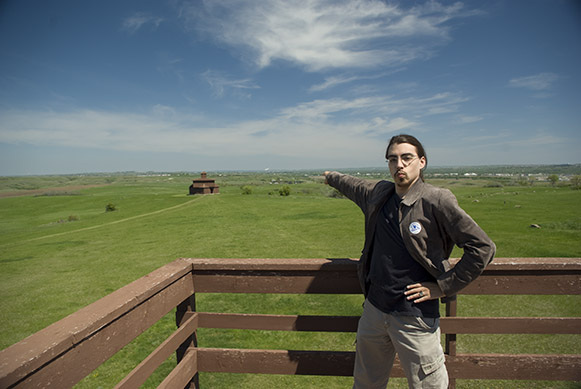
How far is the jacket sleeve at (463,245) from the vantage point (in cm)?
171

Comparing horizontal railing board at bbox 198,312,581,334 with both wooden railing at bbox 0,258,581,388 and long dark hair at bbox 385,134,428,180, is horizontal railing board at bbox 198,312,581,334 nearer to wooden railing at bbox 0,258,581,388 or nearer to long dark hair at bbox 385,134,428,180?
wooden railing at bbox 0,258,581,388

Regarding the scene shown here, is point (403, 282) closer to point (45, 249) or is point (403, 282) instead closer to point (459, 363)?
point (459, 363)

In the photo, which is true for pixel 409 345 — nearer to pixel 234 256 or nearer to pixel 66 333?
pixel 66 333

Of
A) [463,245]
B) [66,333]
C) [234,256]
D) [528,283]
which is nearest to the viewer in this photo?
[66,333]

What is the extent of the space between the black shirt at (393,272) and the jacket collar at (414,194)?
11 centimetres

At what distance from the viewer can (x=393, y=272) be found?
1964 mm

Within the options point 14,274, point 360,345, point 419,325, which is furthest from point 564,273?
point 14,274

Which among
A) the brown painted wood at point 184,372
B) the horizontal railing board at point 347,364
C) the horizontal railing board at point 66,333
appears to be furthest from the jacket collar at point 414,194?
the brown painted wood at point 184,372

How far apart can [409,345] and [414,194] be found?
3.20 feet

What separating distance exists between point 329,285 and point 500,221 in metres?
14.7

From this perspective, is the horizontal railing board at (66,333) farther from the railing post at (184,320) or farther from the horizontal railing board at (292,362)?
the horizontal railing board at (292,362)

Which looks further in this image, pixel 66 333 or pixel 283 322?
pixel 283 322

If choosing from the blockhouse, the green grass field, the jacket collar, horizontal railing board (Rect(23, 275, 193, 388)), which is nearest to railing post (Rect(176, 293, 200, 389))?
horizontal railing board (Rect(23, 275, 193, 388))

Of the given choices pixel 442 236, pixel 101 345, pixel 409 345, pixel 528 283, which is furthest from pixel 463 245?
pixel 101 345
